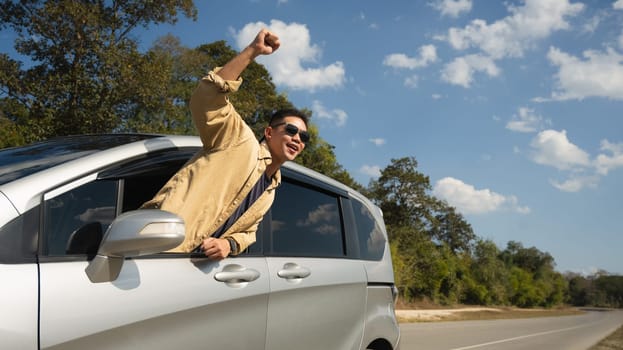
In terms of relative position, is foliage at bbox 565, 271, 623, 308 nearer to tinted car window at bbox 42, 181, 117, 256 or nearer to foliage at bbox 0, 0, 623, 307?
foliage at bbox 0, 0, 623, 307

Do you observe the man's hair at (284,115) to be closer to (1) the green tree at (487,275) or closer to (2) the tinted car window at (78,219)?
(2) the tinted car window at (78,219)

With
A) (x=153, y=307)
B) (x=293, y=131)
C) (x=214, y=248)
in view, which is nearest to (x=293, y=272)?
(x=214, y=248)

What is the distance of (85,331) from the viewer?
173cm

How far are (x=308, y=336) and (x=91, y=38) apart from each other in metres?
12.4

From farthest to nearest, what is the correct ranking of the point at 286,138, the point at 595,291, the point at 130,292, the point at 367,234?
the point at 595,291, the point at 367,234, the point at 286,138, the point at 130,292

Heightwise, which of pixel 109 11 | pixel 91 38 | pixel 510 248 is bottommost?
pixel 510 248

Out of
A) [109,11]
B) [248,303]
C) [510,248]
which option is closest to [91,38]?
[109,11]

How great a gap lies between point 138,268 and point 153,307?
0.15 meters

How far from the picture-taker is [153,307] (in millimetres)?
1949

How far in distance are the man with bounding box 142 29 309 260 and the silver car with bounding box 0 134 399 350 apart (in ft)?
0.34

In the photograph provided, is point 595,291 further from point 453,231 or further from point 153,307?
point 153,307

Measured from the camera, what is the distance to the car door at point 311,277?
→ 2652 millimetres

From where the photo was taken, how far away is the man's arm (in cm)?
228

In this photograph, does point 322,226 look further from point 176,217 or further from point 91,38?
point 91,38
